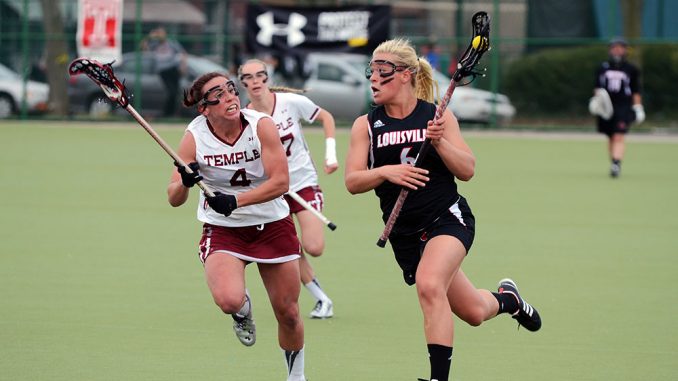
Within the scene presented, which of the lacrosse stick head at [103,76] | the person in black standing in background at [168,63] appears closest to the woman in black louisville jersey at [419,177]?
the lacrosse stick head at [103,76]

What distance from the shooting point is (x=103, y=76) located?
22.6 ft

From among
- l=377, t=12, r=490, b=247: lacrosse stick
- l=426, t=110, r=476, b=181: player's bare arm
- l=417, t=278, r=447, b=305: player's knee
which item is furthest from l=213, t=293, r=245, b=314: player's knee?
l=426, t=110, r=476, b=181: player's bare arm

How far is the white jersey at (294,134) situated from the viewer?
31.5ft

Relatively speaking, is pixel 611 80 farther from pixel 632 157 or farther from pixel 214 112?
pixel 214 112

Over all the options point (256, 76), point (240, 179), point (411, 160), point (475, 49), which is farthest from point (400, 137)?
point (256, 76)

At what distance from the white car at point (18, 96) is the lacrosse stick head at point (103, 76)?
23.6 meters

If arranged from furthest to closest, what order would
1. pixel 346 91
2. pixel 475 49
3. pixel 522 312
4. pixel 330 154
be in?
pixel 346 91 < pixel 330 154 < pixel 522 312 < pixel 475 49

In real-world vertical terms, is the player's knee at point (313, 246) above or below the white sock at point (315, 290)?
above

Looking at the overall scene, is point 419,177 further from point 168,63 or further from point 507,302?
point 168,63

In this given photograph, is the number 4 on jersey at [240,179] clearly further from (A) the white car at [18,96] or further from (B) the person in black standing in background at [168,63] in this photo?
(A) the white car at [18,96]

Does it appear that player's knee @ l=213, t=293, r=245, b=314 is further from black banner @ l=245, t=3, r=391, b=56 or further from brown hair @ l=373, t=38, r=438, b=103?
black banner @ l=245, t=3, r=391, b=56

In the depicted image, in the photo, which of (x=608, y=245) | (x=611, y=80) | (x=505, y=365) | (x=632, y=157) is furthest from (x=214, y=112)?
(x=632, y=157)

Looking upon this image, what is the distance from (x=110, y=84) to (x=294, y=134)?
9.48ft

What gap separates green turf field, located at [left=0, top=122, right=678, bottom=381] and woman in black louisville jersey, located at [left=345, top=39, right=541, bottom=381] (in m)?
1.02
